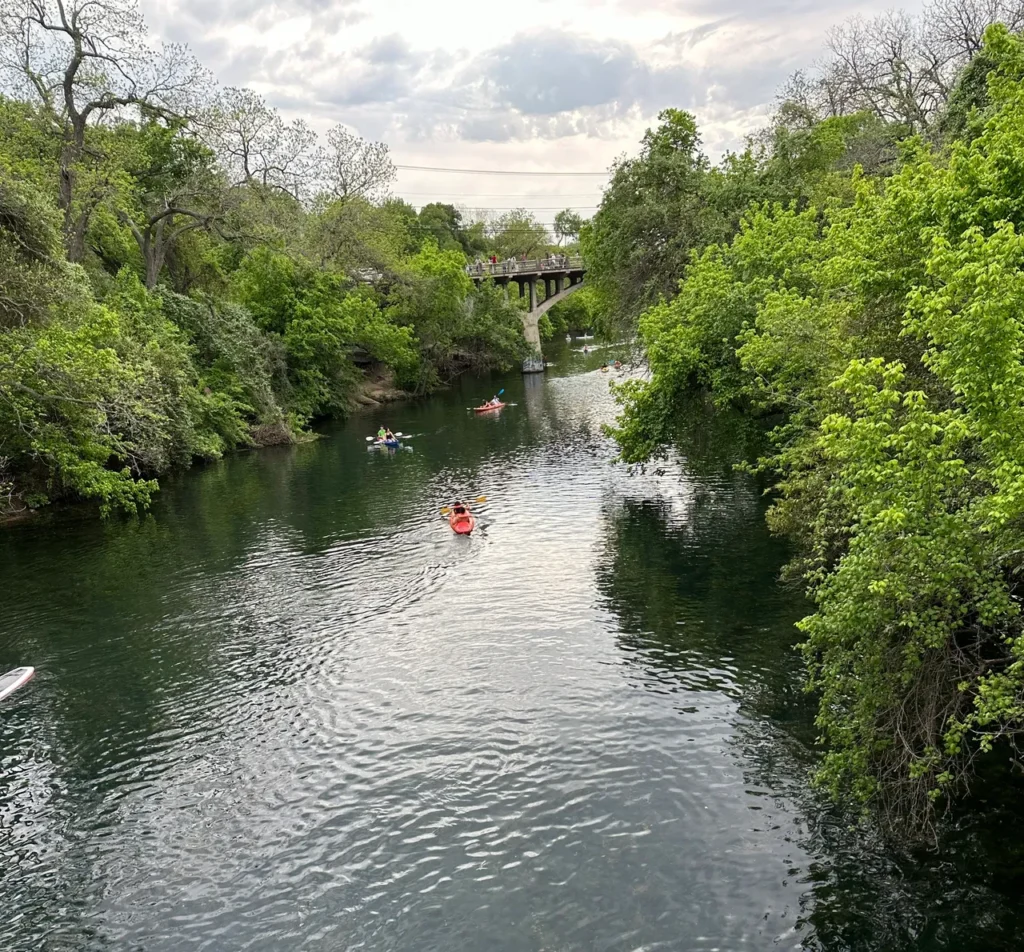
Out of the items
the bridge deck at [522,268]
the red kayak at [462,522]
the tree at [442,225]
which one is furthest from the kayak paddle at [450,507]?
the tree at [442,225]

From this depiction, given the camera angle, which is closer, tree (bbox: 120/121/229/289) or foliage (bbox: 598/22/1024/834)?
foliage (bbox: 598/22/1024/834)

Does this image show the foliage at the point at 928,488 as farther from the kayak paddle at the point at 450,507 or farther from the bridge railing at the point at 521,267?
the bridge railing at the point at 521,267

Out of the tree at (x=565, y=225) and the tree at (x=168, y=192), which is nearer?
the tree at (x=168, y=192)

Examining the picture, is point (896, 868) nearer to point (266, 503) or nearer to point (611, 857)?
point (611, 857)

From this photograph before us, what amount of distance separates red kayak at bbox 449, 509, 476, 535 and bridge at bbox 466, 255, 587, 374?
51.3m

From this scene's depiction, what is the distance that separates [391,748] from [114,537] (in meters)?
18.9

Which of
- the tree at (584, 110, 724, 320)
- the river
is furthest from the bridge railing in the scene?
the river

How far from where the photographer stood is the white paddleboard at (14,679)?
53.1ft

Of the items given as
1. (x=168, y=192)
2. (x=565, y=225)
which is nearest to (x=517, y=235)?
(x=565, y=225)

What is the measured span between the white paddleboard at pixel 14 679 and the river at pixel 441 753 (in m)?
0.34

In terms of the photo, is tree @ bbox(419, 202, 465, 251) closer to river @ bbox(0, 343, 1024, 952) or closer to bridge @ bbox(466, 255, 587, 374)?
bridge @ bbox(466, 255, 587, 374)

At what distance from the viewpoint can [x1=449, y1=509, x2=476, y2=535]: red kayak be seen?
2623cm

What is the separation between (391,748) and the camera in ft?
46.1

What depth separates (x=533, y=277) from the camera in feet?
264
